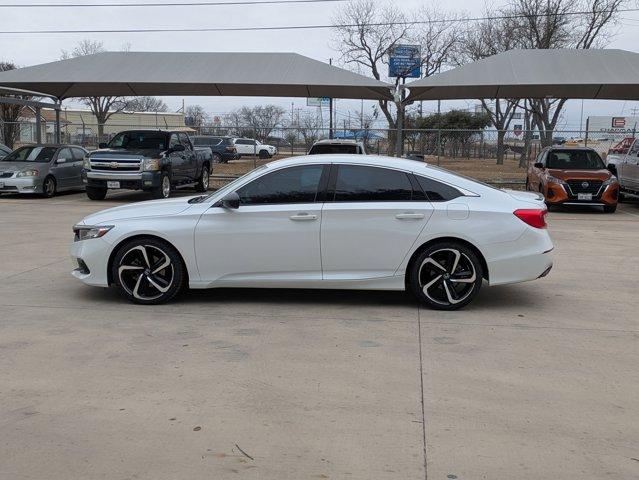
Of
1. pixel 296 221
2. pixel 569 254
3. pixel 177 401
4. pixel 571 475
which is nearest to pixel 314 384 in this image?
pixel 177 401

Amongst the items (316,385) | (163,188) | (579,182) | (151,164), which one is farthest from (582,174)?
(316,385)

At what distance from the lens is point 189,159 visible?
19531 mm

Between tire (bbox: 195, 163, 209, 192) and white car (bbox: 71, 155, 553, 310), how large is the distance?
47.8 feet

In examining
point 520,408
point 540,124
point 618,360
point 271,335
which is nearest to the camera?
point 520,408

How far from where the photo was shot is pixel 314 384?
4.55 meters

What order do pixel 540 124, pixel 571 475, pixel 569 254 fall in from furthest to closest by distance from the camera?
pixel 540 124 < pixel 569 254 < pixel 571 475

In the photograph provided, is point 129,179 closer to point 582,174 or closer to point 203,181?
point 203,181

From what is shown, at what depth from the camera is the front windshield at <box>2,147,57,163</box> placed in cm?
1895

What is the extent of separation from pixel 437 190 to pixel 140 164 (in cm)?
1184

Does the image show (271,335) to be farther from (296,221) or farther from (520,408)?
(520,408)

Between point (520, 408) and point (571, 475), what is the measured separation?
821mm

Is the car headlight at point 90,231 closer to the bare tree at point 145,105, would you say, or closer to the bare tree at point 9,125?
the bare tree at point 9,125

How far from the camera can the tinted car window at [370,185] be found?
6516mm

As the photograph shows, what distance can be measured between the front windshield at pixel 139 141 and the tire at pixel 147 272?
11.8m
